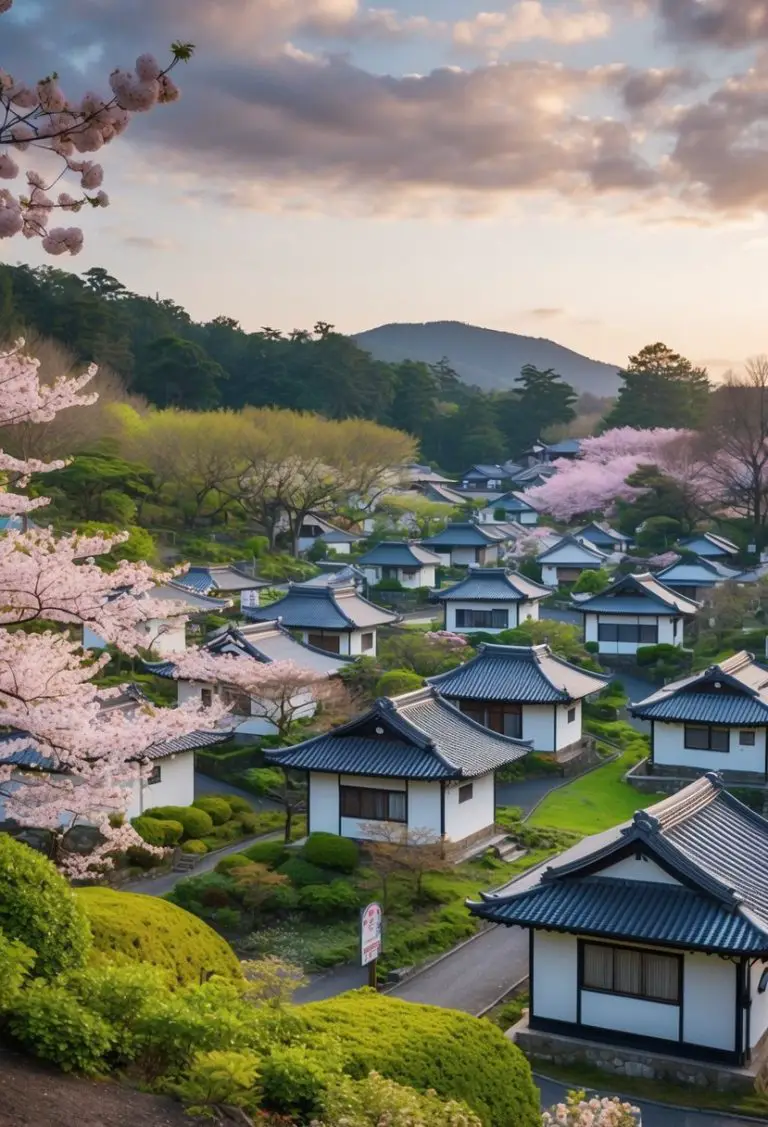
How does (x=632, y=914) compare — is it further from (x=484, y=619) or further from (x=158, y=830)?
(x=484, y=619)

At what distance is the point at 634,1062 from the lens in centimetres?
1858

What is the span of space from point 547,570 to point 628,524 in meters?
9.05

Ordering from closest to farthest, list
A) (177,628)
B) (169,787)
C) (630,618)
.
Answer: (169,787) < (177,628) < (630,618)

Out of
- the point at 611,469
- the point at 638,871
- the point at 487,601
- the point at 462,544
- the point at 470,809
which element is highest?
the point at 611,469

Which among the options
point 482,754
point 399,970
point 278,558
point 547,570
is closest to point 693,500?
point 547,570

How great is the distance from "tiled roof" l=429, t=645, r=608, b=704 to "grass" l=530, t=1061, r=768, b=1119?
2063 cm

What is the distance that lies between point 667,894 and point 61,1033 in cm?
Answer: 1161

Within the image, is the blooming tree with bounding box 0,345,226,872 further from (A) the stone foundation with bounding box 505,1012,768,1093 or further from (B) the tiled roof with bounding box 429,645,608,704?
(B) the tiled roof with bounding box 429,645,608,704

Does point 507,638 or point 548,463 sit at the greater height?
point 548,463

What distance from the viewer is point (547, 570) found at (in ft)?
241

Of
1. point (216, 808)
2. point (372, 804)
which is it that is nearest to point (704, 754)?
point (372, 804)

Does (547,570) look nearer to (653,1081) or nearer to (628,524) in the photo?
(628,524)

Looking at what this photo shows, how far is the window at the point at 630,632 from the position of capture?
180ft

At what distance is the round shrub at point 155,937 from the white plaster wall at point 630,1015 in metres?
7.43
